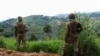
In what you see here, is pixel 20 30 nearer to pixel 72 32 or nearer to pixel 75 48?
pixel 72 32

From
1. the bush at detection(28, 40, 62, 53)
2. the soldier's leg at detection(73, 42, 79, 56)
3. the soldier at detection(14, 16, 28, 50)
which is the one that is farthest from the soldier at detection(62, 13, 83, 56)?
the soldier at detection(14, 16, 28, 50)

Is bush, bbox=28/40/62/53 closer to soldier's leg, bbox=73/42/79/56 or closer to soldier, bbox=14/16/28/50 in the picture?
soldier, bbox=14/16/28/50

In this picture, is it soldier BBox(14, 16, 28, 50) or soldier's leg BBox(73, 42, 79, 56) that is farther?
soldier BBox(14, 16, 28, 50)

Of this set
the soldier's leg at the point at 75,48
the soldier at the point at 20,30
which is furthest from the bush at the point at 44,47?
the soldier's leg at the point at 75,48

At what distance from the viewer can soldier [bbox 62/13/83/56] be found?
47.8ft

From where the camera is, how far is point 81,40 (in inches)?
596

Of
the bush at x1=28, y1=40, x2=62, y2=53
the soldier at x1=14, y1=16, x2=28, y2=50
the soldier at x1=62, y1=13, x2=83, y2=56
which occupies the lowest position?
the bush at x1=28, y1=40, x2=62, y2=53

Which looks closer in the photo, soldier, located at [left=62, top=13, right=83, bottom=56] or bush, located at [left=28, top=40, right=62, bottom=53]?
soldier, located at [left=62, top=13, right=83, bottom=56]

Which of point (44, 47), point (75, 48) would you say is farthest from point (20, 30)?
point (75, 48)

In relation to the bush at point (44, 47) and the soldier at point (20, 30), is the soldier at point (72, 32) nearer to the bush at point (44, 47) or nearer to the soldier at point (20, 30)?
the bush at point (44, 47)

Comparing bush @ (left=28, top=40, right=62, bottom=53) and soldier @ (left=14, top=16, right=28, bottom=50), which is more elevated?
soldier @ (left=14, top=16, right=28, bottom=50)

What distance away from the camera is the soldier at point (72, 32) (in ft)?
47.8

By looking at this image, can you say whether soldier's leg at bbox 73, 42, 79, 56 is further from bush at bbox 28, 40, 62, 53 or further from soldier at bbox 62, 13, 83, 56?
bush at bbox 28, 40, 62, 53

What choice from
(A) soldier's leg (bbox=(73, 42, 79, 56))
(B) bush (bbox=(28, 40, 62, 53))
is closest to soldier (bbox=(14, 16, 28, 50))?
(B) bush (bbox=(28, 40, 62, 53))
